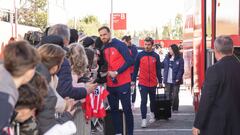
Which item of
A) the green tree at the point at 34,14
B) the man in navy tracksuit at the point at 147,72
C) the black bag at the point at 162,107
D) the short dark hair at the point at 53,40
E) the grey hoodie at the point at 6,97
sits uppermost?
the green tree at the point at 34,14

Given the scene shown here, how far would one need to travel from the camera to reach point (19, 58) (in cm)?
356

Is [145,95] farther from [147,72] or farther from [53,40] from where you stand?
[53,40]

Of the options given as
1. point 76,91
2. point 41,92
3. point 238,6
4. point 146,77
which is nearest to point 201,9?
point 146,77

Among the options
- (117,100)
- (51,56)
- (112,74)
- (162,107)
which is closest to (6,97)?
(51,56)

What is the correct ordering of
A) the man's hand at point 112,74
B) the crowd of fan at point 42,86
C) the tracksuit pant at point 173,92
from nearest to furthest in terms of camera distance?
the crowd of fan at point 42,86 → the man's hand at point 112,74 → the tracksuit pant at point 173,92

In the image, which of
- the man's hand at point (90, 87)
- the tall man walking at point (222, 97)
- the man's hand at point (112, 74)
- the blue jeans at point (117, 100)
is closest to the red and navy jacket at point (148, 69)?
the blue jeans at point (117, 100)

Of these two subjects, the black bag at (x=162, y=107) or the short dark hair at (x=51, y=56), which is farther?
the black bag at (x=162, y=107)

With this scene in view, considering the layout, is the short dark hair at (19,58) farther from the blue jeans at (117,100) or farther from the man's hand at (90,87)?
the blue jeans at (117,100)

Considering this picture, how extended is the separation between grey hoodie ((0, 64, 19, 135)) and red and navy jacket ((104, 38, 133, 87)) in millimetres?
5890

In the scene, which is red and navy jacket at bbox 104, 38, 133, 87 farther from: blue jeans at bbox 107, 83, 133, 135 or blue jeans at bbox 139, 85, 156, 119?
blue jeans at bbox 139, 85, 156, 119

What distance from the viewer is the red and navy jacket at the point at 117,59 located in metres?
9.34

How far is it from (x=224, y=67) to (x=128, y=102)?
3.49 metres

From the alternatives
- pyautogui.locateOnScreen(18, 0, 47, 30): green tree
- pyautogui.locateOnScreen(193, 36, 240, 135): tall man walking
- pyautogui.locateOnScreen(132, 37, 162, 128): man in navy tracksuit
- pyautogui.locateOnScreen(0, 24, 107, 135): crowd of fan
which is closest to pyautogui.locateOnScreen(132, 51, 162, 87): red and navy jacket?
pyautogui.locateOnScreen(132, 37, 162, 128): man in navy tracksuit

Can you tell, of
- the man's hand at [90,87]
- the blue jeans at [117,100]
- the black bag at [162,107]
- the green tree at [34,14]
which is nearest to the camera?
the man's hand at [90,87]
